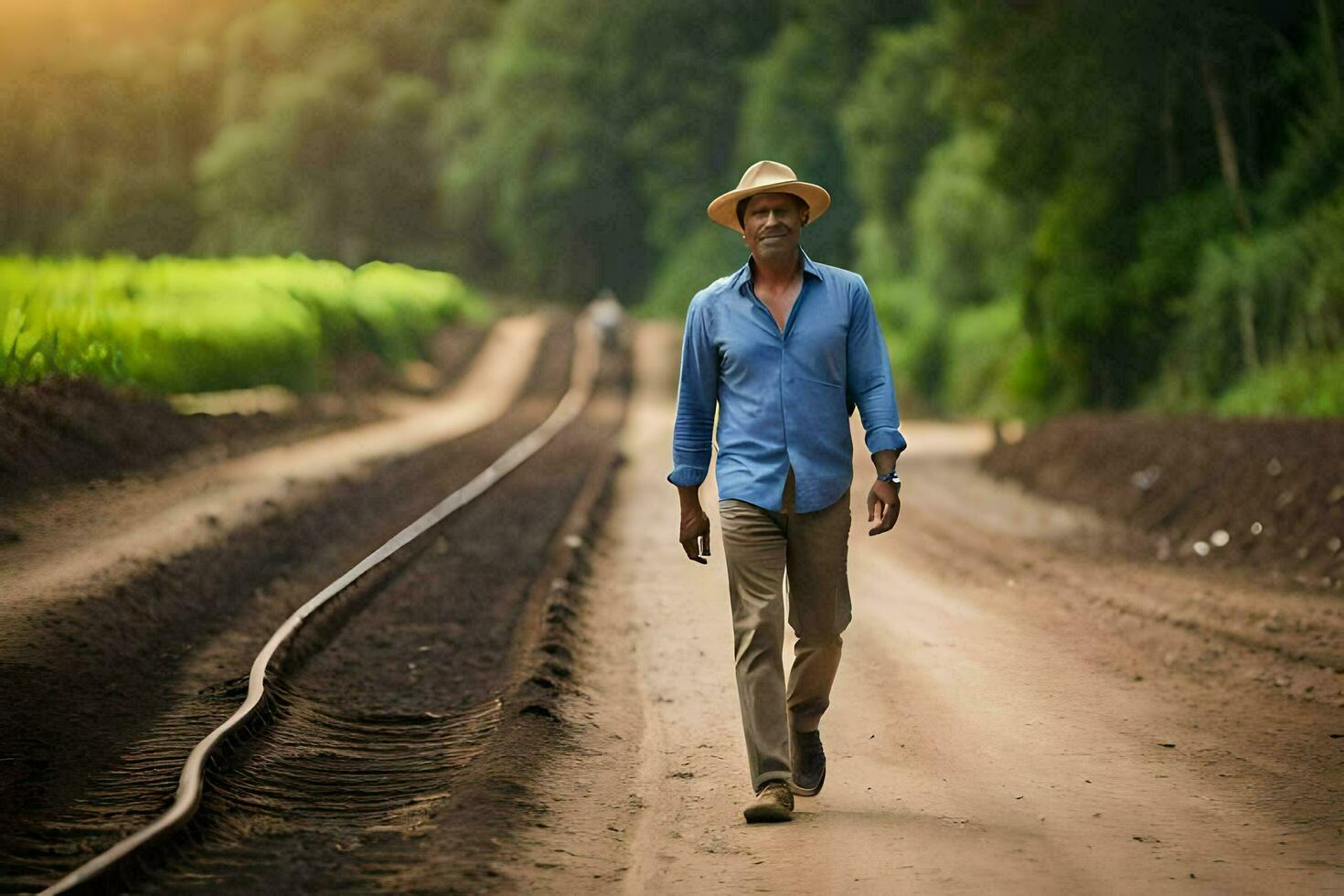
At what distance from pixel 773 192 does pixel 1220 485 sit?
12.5m

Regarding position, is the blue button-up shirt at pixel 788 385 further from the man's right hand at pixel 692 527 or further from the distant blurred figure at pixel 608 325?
the distant blurred figure at pixel 608 325

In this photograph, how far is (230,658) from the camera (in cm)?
966

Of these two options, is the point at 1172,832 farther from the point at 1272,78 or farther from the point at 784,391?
the point at 1272,78

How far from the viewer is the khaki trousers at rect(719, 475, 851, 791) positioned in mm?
6051

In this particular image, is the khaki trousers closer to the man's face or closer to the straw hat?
the man's face

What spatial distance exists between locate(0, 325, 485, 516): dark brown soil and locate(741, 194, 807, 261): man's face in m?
8.82

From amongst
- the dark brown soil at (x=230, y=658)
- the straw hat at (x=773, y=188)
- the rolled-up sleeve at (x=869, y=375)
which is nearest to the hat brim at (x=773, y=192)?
the straw hat at (x=773, y=188)

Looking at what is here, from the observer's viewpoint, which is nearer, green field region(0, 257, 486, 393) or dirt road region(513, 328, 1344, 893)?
dirt road region(513, 328, 1344, 893)

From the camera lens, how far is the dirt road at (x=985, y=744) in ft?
18.1

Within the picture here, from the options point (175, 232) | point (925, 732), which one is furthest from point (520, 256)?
point (925, 732)

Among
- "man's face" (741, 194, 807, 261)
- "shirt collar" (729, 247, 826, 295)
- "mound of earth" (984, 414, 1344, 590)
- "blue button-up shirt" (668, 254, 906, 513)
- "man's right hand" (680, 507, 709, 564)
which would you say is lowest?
"mound of earth" (984, 414, 1344, 590)

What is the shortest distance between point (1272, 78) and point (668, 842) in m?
24.5

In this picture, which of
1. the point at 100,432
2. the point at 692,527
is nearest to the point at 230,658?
the point at 692,527

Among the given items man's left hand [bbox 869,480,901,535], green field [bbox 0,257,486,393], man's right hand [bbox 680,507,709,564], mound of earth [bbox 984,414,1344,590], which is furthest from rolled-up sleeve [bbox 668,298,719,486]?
green field [bbox 0,257,486,393]
